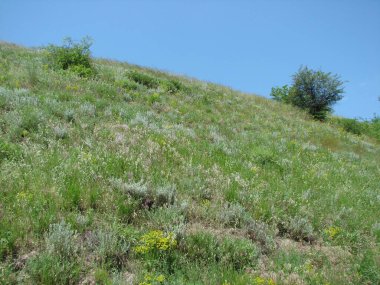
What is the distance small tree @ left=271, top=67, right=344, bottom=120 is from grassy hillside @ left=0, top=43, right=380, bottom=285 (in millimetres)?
23569

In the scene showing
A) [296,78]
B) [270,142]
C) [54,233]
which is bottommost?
[54,233]

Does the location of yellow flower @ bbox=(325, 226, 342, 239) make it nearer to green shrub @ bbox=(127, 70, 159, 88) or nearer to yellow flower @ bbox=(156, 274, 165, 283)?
yellow flower @ bbox=(156, 274, 165, 283)

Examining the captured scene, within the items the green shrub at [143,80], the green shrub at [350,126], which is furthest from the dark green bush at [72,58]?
the green shrub at [350,126]

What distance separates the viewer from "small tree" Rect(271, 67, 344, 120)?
33.7 m

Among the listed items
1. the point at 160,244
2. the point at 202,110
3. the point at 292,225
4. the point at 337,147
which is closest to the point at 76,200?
the point at 160,244

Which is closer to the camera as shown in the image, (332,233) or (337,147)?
(332,233)

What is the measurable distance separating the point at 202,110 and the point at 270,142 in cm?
405

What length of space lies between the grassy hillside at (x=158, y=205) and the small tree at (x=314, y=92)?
77.3 feet

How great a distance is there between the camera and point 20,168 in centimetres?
580

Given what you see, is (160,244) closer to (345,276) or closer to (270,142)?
(345,276)

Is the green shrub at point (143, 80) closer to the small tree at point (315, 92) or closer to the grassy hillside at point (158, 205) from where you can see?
the grassy hillside at point (158, 205)

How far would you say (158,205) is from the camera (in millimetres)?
5754

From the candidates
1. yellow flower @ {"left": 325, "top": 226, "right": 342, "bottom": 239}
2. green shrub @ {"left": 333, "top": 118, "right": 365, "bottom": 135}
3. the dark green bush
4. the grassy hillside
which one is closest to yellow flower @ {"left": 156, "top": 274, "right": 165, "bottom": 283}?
the grassy hillside

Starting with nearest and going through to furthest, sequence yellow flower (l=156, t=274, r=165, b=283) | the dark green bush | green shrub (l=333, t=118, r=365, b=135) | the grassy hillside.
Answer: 1. yellow flower (l=156, t=274, r=165, b=283)
2. the grassy hillside
3. the dark green bush
4. green shrub (l=333, t=118, r=365, b=135)
